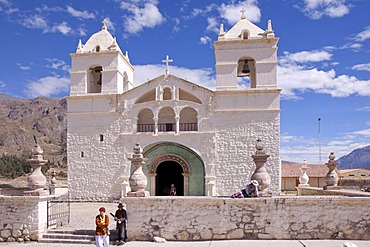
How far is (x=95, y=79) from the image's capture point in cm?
2414

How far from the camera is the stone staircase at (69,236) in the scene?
10914 mm

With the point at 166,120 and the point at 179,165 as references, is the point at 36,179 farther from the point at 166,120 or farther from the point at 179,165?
the point at 166,120

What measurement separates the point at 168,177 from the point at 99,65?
7.61 m

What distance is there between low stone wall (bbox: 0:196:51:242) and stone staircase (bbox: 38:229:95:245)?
0.25m

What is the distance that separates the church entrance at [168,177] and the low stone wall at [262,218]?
11146 mm

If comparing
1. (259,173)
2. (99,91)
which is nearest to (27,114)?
(99,91)

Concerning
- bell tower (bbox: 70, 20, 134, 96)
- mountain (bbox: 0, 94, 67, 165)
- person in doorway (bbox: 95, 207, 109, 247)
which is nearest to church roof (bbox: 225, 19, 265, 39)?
bell tower (bbox: 70, 20, 134, 96)

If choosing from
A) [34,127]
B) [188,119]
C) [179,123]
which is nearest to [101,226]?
[179,123]

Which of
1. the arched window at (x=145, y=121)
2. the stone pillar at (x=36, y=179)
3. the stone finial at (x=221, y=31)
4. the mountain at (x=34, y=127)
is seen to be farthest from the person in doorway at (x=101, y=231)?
the mountain at (x=34, y=127)

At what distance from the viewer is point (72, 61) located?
75.7 ft

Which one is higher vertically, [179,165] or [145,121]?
[145,121]

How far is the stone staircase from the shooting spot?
1091 cm

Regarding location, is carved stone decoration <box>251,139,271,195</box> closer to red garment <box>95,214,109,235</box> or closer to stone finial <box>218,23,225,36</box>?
red garment <box>95,214,109,235</box>

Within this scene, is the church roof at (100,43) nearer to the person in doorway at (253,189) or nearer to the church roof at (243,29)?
the church roof at (243,29)
